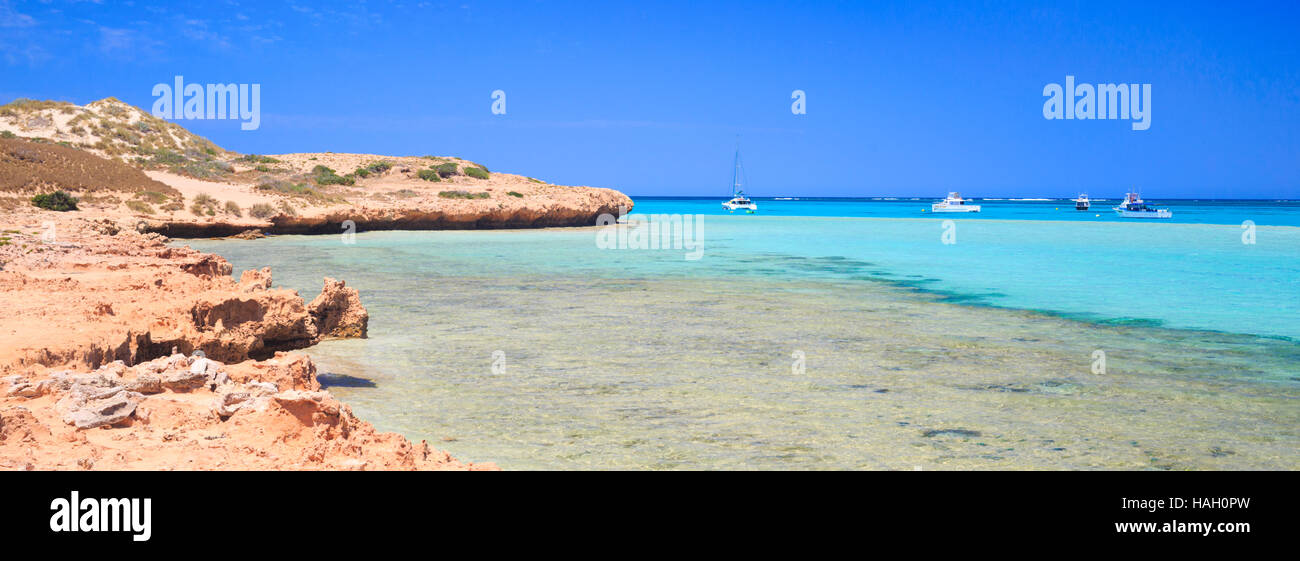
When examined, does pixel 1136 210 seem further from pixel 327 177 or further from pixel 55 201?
pixel 55 201

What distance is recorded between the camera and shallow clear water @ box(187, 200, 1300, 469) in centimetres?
571

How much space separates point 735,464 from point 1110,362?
5272mm

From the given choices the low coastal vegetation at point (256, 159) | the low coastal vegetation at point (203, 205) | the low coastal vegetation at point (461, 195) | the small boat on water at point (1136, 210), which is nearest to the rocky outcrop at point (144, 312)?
the low coastal vegetation at point (203, 205)

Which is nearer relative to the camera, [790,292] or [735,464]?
[735,464]

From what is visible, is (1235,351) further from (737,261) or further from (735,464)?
(737,261)

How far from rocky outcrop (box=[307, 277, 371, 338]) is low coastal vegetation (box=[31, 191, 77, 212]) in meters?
19.5

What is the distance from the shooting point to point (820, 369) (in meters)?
8.35

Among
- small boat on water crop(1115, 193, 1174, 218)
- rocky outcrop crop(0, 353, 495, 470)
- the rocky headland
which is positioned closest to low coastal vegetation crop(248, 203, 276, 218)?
the rocky headland

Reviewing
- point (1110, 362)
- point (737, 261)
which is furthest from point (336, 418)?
point (737, 261)

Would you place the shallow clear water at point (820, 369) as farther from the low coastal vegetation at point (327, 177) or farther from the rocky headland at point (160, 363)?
the low coastal vegetation at point (327, 177)

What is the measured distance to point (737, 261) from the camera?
23.3 metres

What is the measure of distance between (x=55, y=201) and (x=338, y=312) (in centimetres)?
2007

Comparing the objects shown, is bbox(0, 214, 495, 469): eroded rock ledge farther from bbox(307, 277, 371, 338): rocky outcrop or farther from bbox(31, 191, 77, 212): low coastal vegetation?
bbox(31, 191, 77, 212): low coastal vegetation
